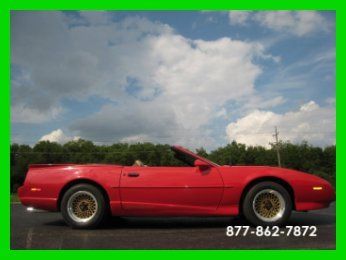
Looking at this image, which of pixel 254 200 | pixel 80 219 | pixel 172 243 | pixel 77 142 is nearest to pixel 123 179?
pixel 80 219

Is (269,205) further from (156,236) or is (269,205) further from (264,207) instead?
(156,236)

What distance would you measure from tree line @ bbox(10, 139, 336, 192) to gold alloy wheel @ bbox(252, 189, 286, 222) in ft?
200

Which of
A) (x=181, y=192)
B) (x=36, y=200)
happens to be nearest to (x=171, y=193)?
A: (x=181, y=192)

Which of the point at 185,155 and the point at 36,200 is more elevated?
the point at 185,155

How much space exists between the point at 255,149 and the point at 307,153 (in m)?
10.8

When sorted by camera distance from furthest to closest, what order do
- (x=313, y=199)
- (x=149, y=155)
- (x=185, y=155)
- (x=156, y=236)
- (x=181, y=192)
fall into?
(x=149, y=155) < (x=185, y=155) < (x=313, y=199) < (x=181, y=192) < (x=156, y=236)

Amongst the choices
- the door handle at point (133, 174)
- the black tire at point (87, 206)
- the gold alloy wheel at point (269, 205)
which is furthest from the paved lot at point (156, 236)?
the door handle at point (133, 174)

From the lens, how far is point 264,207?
5656mm

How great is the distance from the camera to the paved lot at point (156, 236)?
4359 mm

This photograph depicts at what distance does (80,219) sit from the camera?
18.6 ft

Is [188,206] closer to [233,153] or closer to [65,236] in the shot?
[65,236]

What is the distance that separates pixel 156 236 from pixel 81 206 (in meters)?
1.39

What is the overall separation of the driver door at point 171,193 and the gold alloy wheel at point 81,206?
1.54 ft

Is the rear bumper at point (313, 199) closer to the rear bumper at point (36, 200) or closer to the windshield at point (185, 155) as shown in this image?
the windshield at point (185, 155)
